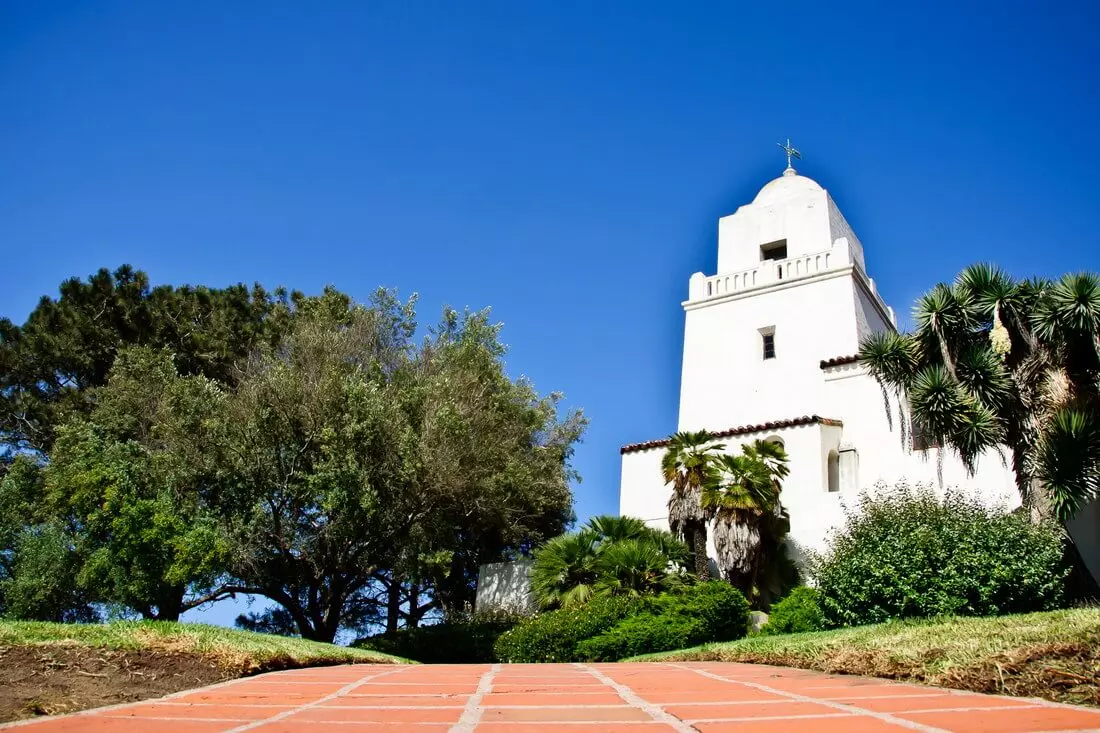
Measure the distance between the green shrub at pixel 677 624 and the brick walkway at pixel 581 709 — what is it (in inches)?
306

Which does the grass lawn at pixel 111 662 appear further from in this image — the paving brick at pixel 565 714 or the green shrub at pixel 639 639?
the green shrub at pixel 639 639

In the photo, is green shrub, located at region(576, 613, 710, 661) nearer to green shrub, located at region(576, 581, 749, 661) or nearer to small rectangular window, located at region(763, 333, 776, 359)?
green shrub, located at region(576, 581, 749, 661)

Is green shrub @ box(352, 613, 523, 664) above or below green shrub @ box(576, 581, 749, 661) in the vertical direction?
below

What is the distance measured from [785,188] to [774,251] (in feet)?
6.54

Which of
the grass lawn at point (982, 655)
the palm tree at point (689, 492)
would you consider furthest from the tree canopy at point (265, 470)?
the grass lawn at point (982, 655)

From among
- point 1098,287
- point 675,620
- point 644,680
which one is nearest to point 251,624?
point 675,620

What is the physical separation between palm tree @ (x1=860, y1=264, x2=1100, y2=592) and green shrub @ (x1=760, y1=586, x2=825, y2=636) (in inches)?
147

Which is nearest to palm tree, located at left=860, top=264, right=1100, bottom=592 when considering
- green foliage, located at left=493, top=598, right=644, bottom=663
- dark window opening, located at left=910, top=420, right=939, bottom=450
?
dark window opening, located at left=910, top=420, right=939, bottom=450

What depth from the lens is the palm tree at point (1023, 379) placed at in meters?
13.3

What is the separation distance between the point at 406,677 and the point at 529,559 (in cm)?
1510

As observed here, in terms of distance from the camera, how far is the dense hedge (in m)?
13.1

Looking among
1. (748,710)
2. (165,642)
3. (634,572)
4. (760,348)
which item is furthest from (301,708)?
(760,348)

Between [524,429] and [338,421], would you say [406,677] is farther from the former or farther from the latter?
[524,429]

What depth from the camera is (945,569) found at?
1240 cm
